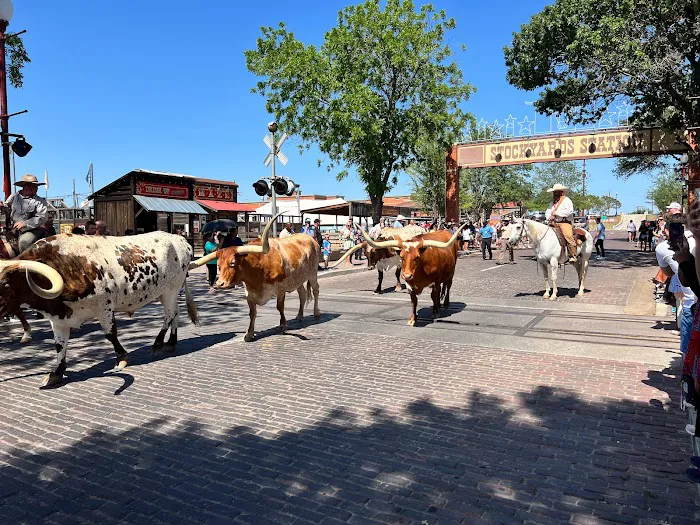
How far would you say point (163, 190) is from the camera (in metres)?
22.2

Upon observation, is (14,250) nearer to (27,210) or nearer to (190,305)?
(27,210)

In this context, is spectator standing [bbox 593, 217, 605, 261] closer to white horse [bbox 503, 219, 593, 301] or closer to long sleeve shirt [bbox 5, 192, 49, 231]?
white horse [bbox 503, 219, 593, 301]

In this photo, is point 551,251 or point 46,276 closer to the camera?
point 46,276

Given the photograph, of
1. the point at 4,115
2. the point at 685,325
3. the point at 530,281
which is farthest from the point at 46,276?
the point at 530,281

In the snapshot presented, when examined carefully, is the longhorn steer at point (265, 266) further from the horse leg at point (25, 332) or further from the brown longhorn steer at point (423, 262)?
the horse leg at point (25, 332)

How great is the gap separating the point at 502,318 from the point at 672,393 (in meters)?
4.33

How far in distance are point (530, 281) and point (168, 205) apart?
15485 mm

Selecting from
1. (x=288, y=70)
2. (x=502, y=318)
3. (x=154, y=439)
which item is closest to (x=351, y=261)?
(x=288, y=70)

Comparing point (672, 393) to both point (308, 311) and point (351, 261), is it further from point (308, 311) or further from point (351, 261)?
point (351, 261)

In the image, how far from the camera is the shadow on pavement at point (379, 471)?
307cm

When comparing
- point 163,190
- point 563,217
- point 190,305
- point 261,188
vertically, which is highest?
point 163,190

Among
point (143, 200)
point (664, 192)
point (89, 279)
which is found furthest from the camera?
point (664, 192)

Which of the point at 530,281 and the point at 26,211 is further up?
the point at 26,211

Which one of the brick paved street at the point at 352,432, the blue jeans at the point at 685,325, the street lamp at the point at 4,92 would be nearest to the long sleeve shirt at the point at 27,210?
the brick paved street at the point at 352,432
